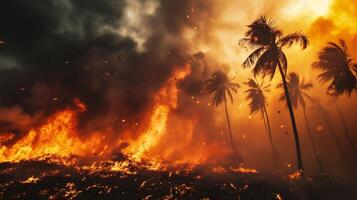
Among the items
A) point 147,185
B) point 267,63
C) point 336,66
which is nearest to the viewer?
point 147,185

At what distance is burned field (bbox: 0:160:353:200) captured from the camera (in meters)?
23.3

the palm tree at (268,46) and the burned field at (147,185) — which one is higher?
the palm tree at (268,46)

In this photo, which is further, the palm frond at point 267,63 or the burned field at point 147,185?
the palm frond at point 267,63

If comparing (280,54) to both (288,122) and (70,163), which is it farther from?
(288,122)

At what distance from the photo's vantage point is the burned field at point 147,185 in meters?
23.3

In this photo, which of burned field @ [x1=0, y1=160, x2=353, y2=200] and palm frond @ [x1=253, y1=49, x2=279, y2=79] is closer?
burned field @ [x1=0, y1=160, x2=353, y2=200]

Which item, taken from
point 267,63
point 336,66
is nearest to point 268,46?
point 267,63

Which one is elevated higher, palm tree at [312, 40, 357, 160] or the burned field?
palm tree at [312, 40, 357, 160]

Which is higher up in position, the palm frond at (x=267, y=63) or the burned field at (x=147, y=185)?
the palm frond at (x=267, y=63)

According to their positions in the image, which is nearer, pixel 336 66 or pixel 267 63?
pixel 267 63

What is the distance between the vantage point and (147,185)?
25.6m

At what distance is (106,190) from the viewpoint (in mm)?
24359

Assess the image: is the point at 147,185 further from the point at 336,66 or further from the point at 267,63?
the point at 336,66

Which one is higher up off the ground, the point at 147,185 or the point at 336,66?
the point at 336,66
